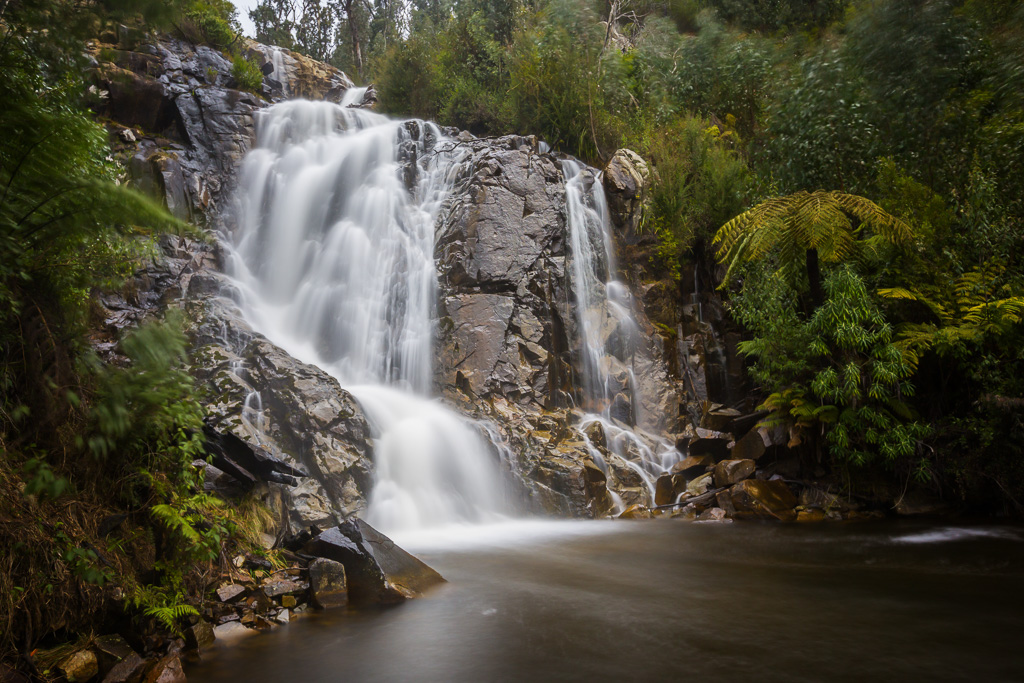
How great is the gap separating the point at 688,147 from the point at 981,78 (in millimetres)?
6158

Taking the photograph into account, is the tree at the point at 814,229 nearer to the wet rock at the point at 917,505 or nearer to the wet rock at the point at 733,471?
the wet rock at the point at 733,471

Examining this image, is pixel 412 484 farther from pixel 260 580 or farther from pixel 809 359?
pixel 809 359

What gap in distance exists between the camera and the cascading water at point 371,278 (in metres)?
9.09

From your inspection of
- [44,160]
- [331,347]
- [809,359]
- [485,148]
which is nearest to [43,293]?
[44,160]

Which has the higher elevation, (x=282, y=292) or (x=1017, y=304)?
(x=282, y=292)

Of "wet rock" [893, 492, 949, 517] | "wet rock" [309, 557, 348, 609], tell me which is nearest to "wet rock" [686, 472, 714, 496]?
"wet rock" [893, 492, 949, 517]

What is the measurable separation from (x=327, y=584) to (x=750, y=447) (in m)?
7.11

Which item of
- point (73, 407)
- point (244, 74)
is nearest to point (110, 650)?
point (73, 407)

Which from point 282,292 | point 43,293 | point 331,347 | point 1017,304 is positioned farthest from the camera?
point 282,292

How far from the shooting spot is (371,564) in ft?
→ 17.9

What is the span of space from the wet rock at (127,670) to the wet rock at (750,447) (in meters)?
8.56

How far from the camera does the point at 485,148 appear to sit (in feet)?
46.8

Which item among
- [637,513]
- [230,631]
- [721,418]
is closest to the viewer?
[230,631]

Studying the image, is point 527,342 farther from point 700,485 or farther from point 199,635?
point 199,635
